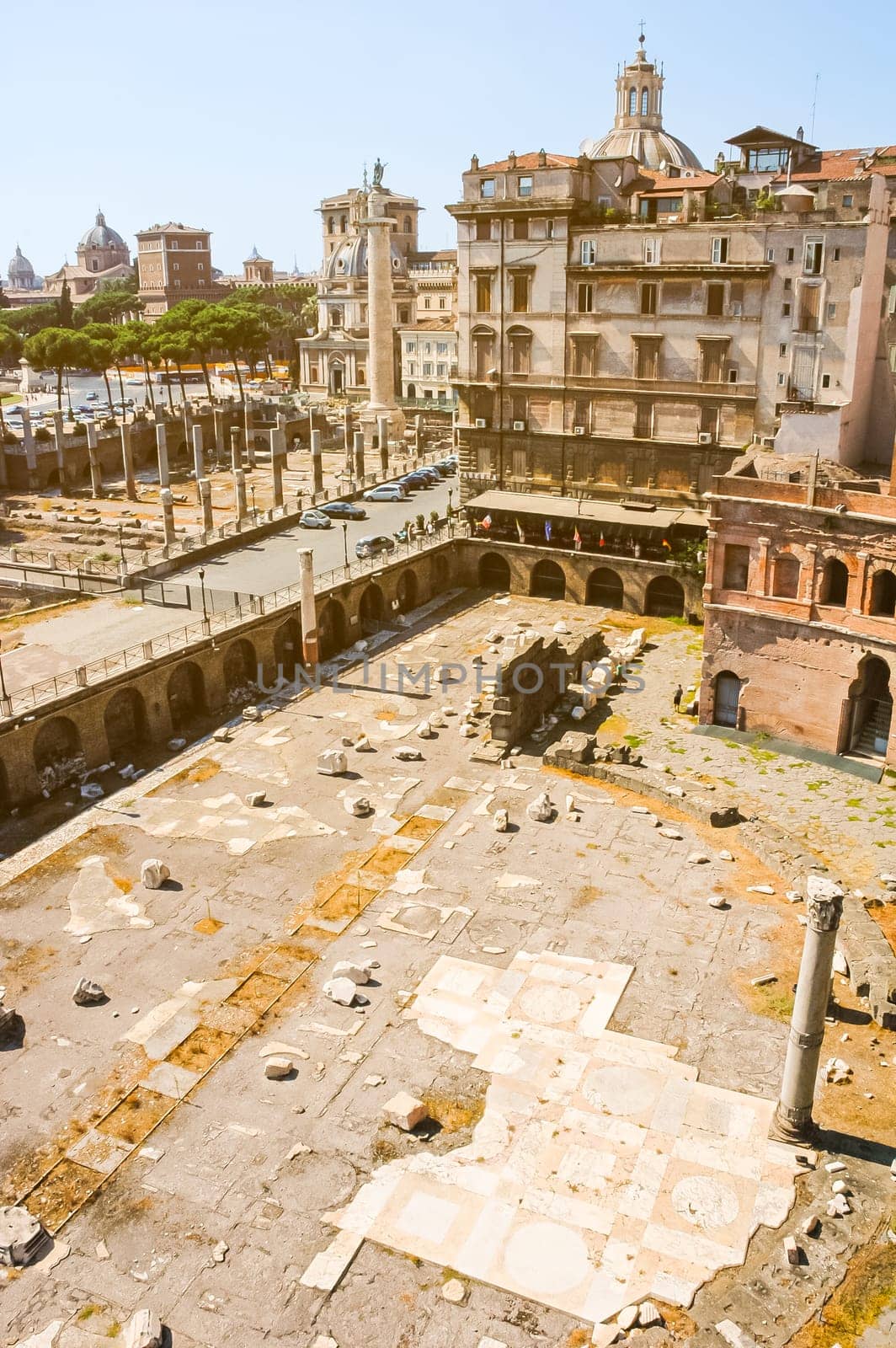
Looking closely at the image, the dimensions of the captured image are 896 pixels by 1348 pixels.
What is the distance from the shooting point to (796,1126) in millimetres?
19375

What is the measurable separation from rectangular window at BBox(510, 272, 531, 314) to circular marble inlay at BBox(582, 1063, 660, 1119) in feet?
133

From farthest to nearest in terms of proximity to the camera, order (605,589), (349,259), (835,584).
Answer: (349,259) < (605,589) < (835,584)

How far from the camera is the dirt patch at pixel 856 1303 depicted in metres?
16.0

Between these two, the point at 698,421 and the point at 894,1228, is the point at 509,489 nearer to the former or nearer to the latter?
the point at 698,421

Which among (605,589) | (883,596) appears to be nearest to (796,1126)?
(883,596)

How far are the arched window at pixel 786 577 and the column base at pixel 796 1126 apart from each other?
61.4 ft

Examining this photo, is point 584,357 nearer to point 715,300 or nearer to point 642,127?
point 715,300

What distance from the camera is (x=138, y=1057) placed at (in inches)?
861

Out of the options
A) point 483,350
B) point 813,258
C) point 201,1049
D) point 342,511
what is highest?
point 813,258

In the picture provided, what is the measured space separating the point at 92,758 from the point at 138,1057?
15.0 metres

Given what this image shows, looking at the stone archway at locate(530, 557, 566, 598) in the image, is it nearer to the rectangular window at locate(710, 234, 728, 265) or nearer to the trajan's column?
the rectangular window at locate(710, 234, 728, 265)

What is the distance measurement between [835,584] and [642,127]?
6632 cm

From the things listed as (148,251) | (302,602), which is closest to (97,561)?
(302,602)

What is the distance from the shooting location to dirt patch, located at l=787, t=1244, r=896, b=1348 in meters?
16.0
